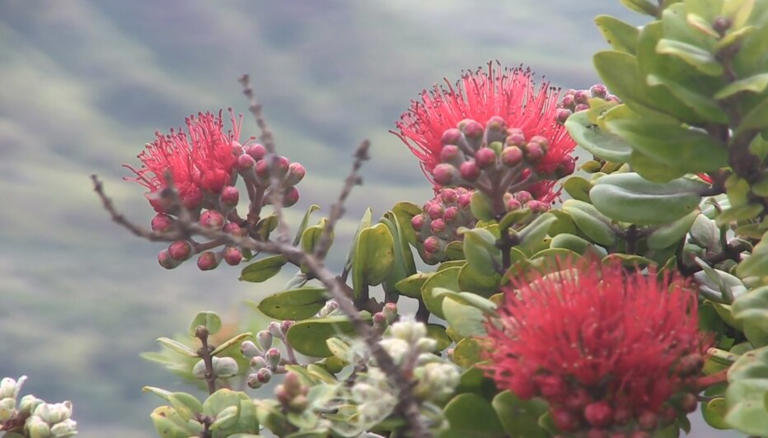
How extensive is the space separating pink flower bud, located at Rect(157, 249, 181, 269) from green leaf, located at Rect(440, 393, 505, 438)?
1.64ft

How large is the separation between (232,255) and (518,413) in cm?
51

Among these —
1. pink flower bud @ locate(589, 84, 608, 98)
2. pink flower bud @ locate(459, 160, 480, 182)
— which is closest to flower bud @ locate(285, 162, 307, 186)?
pink flower bud @ locate(459, 160, 480, 182)

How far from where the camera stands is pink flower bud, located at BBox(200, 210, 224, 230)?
1.34 metres

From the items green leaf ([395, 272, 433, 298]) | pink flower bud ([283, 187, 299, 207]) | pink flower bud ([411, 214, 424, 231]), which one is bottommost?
green leaf ([395, 272, 433, 298])

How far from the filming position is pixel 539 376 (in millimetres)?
955

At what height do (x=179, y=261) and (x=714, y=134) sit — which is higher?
(x=179, y=261)

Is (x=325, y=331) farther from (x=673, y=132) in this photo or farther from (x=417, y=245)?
(x=673, y=132)

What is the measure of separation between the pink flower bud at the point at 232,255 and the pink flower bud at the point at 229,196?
0.07 metres

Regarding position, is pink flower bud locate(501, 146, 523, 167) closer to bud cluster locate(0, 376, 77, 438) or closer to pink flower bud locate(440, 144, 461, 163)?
pink flower bud locate(440, 144, 461, 163)

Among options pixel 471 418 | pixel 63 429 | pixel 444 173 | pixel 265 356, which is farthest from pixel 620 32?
pixel 63 429

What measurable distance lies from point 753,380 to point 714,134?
29cm

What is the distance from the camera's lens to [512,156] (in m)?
1.15

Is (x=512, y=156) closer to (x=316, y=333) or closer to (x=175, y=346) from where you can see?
(x=316, y=333)

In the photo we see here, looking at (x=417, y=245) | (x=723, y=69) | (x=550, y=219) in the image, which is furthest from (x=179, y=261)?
(x=723, y=69)
